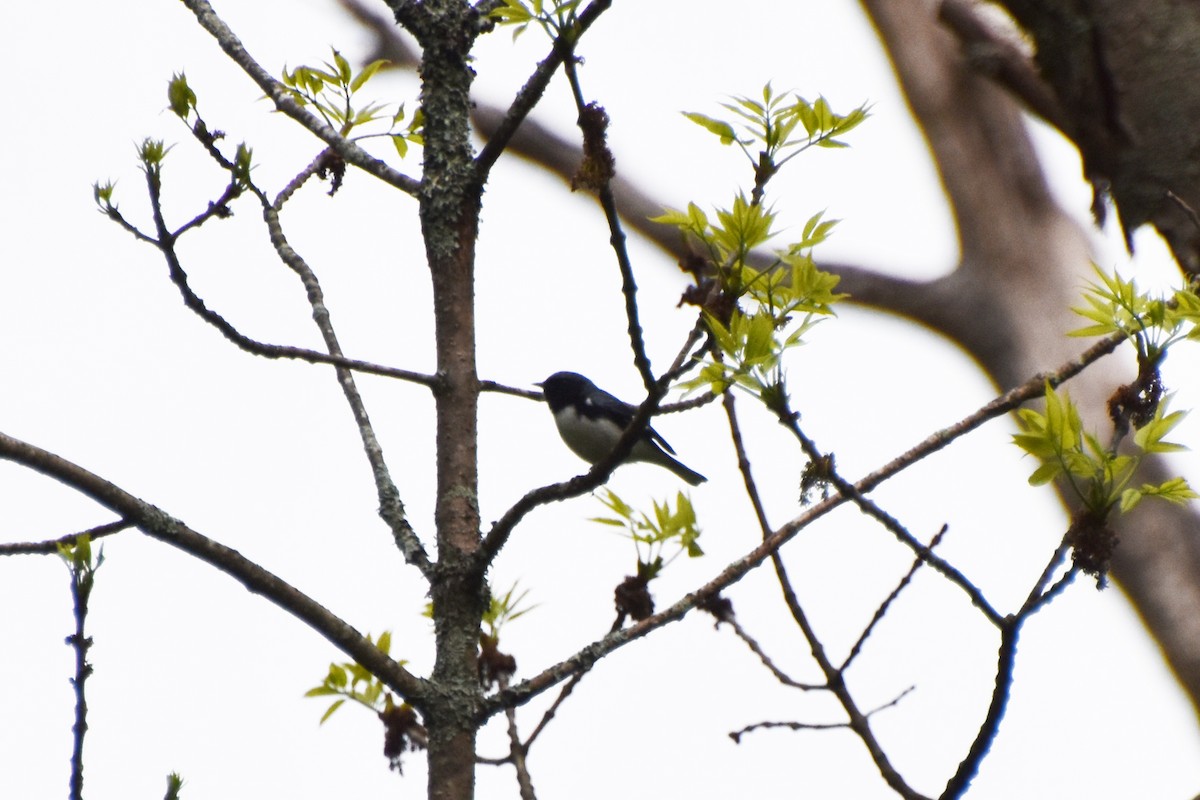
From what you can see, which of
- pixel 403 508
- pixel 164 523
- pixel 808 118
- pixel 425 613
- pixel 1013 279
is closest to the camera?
pixel 164 523

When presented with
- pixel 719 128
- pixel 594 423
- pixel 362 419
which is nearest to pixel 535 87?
pixel 719 128

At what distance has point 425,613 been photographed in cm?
239

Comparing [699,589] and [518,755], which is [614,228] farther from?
[518,755]

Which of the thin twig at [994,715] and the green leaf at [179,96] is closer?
the thin twig at [994,715]

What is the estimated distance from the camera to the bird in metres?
5.42

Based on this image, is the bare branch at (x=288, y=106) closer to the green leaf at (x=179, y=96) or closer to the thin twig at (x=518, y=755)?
the green leaf at (x=179, y=96)

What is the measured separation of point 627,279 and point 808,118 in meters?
0.47

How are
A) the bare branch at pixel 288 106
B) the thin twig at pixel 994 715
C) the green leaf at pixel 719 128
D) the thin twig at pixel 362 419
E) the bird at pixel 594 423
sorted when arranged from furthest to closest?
the bird at pixel 594 423
the bare branch at pixel 288 106
the thin twig at pixel 362 419
the green leaf at pixel 719 128
the thin twig at pixel 994 715

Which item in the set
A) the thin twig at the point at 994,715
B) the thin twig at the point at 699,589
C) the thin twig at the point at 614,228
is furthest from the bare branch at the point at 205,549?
the thin twig at the point at 994,715

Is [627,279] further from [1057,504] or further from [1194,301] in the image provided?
[1057,504]

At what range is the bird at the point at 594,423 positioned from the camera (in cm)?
542

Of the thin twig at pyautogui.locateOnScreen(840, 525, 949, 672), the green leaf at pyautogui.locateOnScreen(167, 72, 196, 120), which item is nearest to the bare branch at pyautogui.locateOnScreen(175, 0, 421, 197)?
the green leaf at pyautogui.locateOnScreen(167, 72, 196, 120)

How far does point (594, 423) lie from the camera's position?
17.8ft

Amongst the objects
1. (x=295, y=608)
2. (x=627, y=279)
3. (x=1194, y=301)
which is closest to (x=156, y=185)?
(x=295, y=608)
